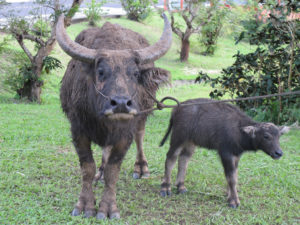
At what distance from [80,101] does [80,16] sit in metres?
21.1

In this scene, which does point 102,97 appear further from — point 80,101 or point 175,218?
point 175,218

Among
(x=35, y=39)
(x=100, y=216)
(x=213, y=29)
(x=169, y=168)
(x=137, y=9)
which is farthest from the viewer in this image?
(x=137, y=9)

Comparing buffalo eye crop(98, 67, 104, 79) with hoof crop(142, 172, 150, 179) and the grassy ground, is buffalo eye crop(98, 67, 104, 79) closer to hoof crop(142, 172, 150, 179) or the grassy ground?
the grassy ground

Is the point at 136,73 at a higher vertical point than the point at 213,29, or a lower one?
higher

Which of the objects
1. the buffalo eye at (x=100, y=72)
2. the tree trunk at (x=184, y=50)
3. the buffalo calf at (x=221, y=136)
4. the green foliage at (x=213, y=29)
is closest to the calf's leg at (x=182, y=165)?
the buffalo calf at (x=221, y=136)

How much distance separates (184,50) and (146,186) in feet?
58.9

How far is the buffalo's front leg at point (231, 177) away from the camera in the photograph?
3.98m

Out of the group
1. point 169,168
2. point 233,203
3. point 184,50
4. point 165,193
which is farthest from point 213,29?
point 233,203

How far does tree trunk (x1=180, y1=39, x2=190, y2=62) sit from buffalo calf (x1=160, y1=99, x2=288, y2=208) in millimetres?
17379

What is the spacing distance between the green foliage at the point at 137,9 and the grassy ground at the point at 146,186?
1332 cm

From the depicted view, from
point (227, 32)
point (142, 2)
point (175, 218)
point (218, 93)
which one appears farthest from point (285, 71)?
point (227, 32)

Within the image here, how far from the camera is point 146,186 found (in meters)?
4.56

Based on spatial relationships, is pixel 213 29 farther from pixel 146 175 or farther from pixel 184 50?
pixel 146 175

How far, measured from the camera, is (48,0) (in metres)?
11.0
